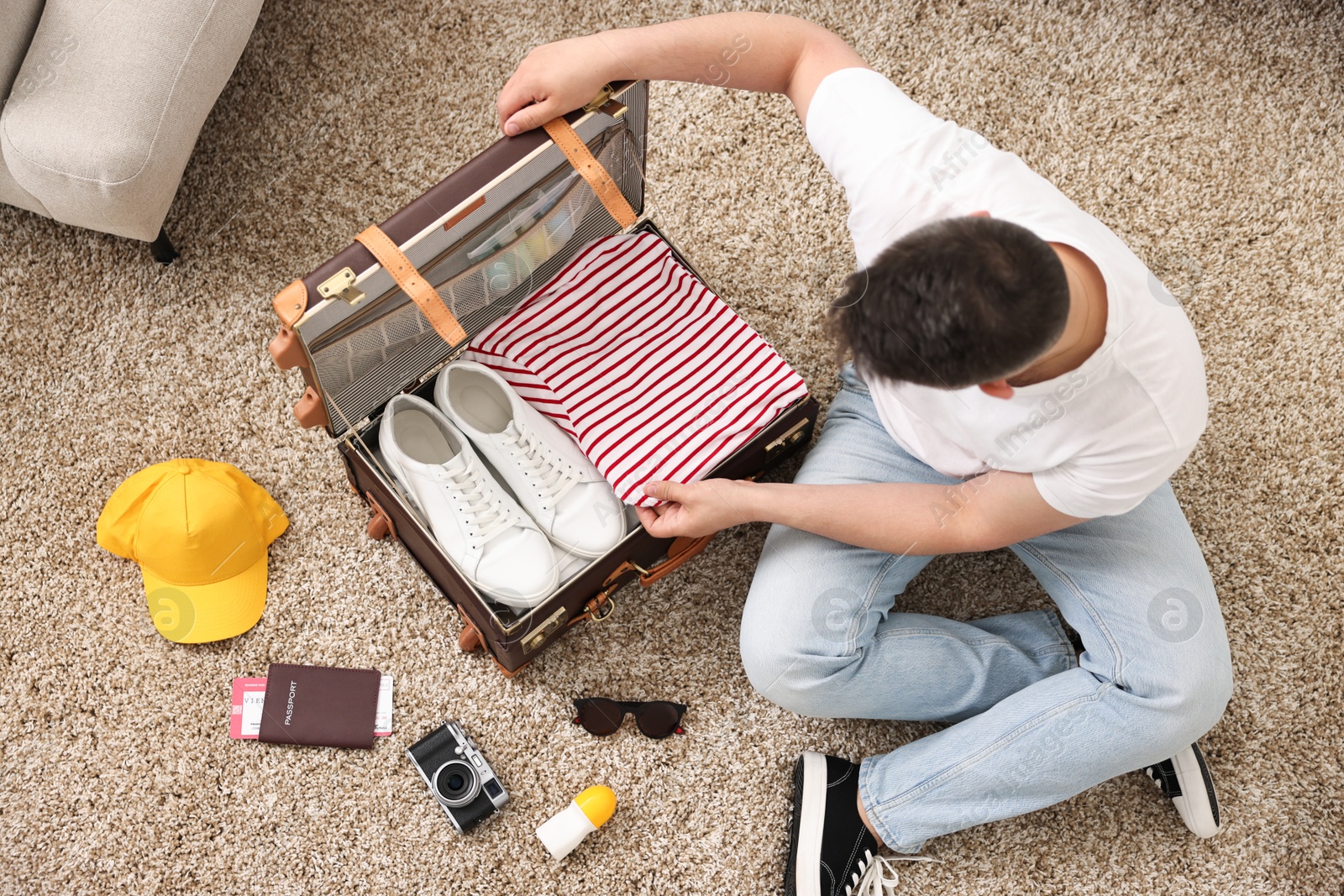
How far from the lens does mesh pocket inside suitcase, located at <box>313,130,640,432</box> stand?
0.95 metres

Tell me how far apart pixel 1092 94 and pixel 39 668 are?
1718mm

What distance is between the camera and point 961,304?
66 centimetres

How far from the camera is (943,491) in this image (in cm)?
100

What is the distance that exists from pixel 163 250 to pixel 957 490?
1107 mm

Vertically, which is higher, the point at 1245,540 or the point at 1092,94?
the point at 1092,94

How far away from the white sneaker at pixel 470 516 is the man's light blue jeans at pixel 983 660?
28 cm

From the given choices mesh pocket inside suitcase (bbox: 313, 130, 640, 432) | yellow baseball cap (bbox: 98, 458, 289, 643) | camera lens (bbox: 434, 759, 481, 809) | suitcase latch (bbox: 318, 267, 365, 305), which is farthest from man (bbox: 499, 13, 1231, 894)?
yellow baseball cap (bbox: 98, 458, 289, 643)

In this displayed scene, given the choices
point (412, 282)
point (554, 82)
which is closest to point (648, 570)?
point (412, 282)

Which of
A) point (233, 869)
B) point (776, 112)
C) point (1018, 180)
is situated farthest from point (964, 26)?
point (233, 869)

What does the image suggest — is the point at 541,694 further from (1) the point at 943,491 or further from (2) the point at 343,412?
(1) the point at 943,491

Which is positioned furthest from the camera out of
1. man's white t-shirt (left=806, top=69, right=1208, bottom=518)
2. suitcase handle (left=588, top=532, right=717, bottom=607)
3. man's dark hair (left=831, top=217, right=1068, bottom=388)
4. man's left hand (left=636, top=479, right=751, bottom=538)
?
suitcase handle (left=588, top=532, right=717, bottom=607)

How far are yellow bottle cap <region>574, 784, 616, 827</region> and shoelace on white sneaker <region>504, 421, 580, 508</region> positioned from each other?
37cm

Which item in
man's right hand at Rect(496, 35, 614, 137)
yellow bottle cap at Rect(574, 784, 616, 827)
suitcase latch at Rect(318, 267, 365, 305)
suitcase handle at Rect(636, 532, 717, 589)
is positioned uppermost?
man's right hand at Rect(496, 35, 614, 137)

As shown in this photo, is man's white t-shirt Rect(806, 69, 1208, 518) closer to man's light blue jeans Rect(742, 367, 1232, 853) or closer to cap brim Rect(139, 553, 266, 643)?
man's light blue jeans Rect(742, 367, 1232, 853)
